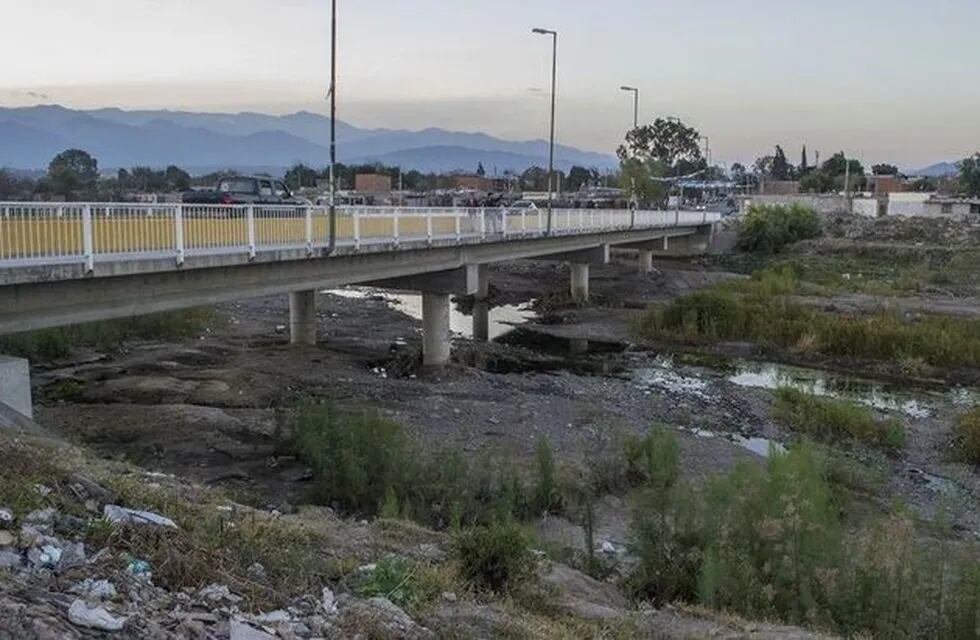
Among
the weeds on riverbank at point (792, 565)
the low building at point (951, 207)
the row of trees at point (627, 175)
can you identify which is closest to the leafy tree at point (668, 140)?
the row of trees at point (627, 175)

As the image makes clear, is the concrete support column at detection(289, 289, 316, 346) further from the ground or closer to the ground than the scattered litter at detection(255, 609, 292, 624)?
closer to the ground

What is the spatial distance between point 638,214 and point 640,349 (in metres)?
25.0

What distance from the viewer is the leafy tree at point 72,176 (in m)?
73.4

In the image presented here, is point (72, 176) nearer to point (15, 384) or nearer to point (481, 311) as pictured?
point (481, 311)

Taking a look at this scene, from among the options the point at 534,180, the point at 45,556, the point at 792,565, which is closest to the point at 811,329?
the point at 792,565

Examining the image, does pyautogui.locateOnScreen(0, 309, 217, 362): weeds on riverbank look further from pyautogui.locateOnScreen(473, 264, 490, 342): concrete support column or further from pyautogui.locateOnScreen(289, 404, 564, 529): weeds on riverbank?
pyautogui.locateOnScreen(289, 404, 564, 529): weeds on riverbank

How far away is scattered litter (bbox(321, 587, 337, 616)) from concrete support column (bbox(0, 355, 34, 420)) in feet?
32.1

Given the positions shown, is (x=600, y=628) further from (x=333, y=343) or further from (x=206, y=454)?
(x=333, y=343)

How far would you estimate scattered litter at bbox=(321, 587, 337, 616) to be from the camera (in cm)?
697

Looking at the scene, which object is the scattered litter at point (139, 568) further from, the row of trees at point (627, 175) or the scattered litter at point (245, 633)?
the row of trees at point (627, 175)

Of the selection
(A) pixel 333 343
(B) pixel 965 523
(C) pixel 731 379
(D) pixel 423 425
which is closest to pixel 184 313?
(A) pixel 333 343

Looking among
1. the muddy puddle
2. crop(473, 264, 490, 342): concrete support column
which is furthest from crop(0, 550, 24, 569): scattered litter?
the muddy puddle

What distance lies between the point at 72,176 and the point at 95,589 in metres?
91.4

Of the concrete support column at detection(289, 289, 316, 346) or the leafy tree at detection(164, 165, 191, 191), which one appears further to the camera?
the leafy tree at detection(164, 165, 191, 191)
